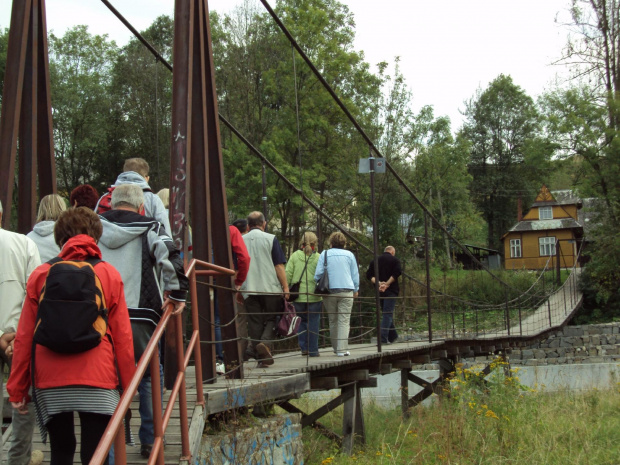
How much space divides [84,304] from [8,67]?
283cm

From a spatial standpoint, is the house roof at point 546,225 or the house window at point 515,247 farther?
the house window at point 515,247

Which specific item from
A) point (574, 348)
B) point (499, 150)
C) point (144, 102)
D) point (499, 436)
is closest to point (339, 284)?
point (499, 436)

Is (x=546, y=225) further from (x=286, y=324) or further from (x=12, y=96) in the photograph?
(x=12, y=96)

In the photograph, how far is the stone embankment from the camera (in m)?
20.7

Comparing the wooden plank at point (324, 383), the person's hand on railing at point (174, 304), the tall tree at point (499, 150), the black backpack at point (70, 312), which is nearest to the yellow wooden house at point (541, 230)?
the tall tree at point (499, 150)

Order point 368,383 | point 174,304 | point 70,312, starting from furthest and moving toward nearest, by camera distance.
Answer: point 368,383, point 174,304, point 70,312

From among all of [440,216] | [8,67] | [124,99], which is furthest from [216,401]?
[440,216]

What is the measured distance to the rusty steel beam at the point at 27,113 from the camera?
478 cm

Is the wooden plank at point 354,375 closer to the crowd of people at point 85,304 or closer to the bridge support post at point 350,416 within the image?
the bridge support post at point 350,416

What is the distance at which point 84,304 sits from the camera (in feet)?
8.76

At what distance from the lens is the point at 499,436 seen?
7.15 meters

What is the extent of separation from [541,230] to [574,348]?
1112 inches

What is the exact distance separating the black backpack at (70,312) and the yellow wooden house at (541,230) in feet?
157

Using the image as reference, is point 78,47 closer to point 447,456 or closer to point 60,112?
point 60,112
